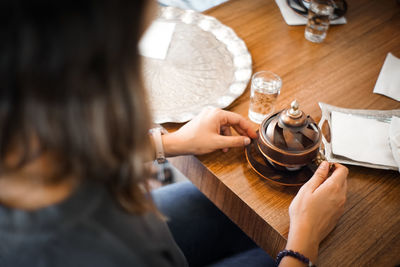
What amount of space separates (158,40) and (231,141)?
19.3 inches

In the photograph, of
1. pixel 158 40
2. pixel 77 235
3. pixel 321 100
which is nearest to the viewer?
Result: pixel 77 235

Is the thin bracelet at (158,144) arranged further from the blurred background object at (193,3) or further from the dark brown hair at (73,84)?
the blurred background object at (193,3)

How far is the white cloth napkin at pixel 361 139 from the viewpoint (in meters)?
0.94

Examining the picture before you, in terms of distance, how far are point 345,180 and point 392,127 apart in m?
0.24

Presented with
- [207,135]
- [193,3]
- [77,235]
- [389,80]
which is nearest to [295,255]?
[207,135]

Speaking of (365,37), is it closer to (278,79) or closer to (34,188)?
(278,79)

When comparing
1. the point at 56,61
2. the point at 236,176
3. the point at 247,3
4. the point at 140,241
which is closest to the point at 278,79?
the point at 236,176

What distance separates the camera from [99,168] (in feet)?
1.70

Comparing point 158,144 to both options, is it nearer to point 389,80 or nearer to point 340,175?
point 340,175

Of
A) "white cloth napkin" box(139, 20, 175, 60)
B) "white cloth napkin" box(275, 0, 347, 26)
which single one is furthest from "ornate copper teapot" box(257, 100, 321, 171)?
"white cloth napkin" box(275, 0, 347, 26)

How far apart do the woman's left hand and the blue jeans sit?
0.23m

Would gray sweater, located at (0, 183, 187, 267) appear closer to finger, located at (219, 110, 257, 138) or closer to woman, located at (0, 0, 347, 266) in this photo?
woman, located at (0, 0, 347, 266)

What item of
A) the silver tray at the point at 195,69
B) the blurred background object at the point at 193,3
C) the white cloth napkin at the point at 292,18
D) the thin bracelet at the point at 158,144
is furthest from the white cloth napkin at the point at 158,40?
the white cloth napkin at the point at 292,18

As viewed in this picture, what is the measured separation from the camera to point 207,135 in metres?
0.93
